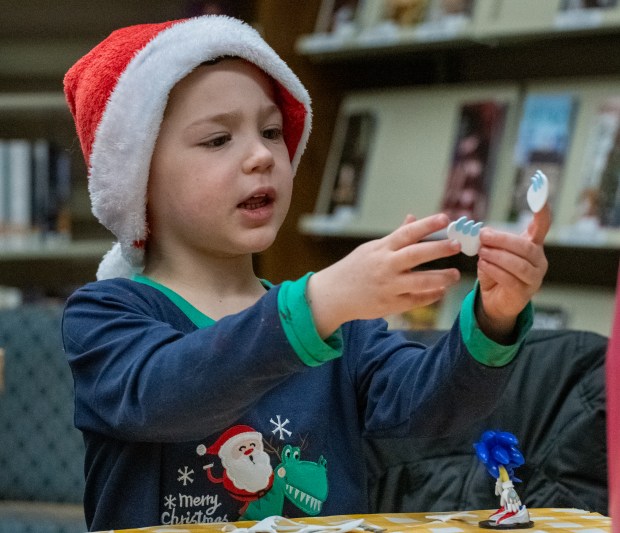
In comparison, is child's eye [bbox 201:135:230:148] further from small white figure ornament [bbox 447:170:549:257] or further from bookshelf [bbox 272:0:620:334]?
bookshelf [bbox 272:0:620:334]

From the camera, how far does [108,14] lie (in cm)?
331

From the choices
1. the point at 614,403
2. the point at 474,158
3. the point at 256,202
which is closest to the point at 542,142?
the point at 474,158

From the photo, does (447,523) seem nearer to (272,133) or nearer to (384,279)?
(384,279)

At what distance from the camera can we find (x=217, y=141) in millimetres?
1143

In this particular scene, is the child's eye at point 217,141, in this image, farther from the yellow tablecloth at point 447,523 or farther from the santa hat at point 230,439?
A: the yellow tablecloth at point 447,523

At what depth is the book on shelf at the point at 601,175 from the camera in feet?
7.95

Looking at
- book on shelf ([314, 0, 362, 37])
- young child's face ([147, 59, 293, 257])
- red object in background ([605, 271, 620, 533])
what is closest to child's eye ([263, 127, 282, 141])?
young child's face ([147, 59, 293, 257])

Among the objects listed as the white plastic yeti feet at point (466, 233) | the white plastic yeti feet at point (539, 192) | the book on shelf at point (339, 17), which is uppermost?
the book on shelf at point (339, 17)

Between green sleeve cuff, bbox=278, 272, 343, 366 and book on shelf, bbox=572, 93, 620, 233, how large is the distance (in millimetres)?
1686

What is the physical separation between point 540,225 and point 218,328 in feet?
0.93

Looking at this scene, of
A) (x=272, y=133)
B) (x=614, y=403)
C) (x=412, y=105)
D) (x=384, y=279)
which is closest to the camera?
(x=614, y=403)

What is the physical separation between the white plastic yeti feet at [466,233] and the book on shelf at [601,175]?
1622mm

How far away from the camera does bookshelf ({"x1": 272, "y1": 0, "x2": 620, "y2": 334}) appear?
2529mm

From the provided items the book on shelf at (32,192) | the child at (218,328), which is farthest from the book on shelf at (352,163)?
the child at (218,328)
